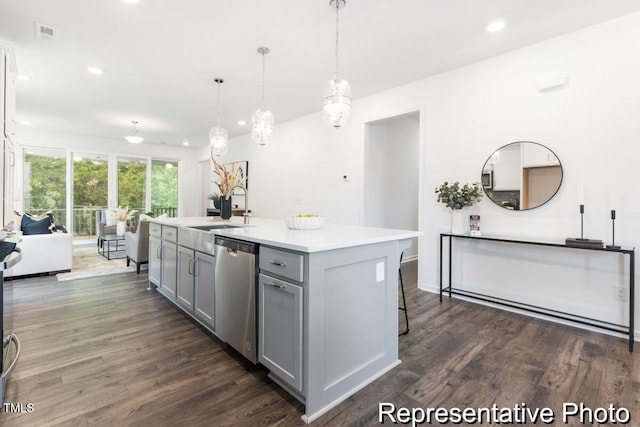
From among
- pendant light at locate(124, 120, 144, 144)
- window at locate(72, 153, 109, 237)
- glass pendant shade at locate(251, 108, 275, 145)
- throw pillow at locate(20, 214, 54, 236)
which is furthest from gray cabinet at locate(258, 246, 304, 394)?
window at locate(72, 153, 109, 237)

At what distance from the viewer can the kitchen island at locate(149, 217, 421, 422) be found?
1.58 meters

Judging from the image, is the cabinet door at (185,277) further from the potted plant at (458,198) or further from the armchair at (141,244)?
the potted plant at (458,198)

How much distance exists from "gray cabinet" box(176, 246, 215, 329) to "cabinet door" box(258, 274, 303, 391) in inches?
29.4

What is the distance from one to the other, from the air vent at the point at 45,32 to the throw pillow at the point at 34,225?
2.88 meters

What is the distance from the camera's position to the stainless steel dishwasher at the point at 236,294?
76.9 inches

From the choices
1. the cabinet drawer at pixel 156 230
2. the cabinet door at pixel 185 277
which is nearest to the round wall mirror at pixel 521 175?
the cabinet door at pixel 185 277

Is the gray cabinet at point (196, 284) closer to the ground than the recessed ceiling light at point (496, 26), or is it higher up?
closer to the ground


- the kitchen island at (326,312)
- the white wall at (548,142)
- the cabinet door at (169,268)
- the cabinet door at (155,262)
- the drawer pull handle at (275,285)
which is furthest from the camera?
the cabinet door at (155,262)

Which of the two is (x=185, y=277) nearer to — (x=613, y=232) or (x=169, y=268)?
(x=169, y=268)

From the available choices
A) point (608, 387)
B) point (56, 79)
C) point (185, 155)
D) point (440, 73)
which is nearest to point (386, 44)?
point (440, 73)

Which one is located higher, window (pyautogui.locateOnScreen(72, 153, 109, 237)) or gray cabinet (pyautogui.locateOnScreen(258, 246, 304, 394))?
window (pyautogui.locateOnScreen(72, 153, 109, 237))

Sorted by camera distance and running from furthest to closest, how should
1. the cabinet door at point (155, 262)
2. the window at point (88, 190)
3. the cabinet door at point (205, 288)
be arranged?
1. the window at point (88, 190)
2. the cabinet door at point (155, 262)
3. the cabinet door at point (205, 288)

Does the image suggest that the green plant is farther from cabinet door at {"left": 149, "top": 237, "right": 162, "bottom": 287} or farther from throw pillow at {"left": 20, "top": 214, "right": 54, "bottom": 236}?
throw pillow at {"left": 20, "top": 214, "right": 54, "bottom": 236}

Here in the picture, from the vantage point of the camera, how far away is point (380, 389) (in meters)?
1.82
